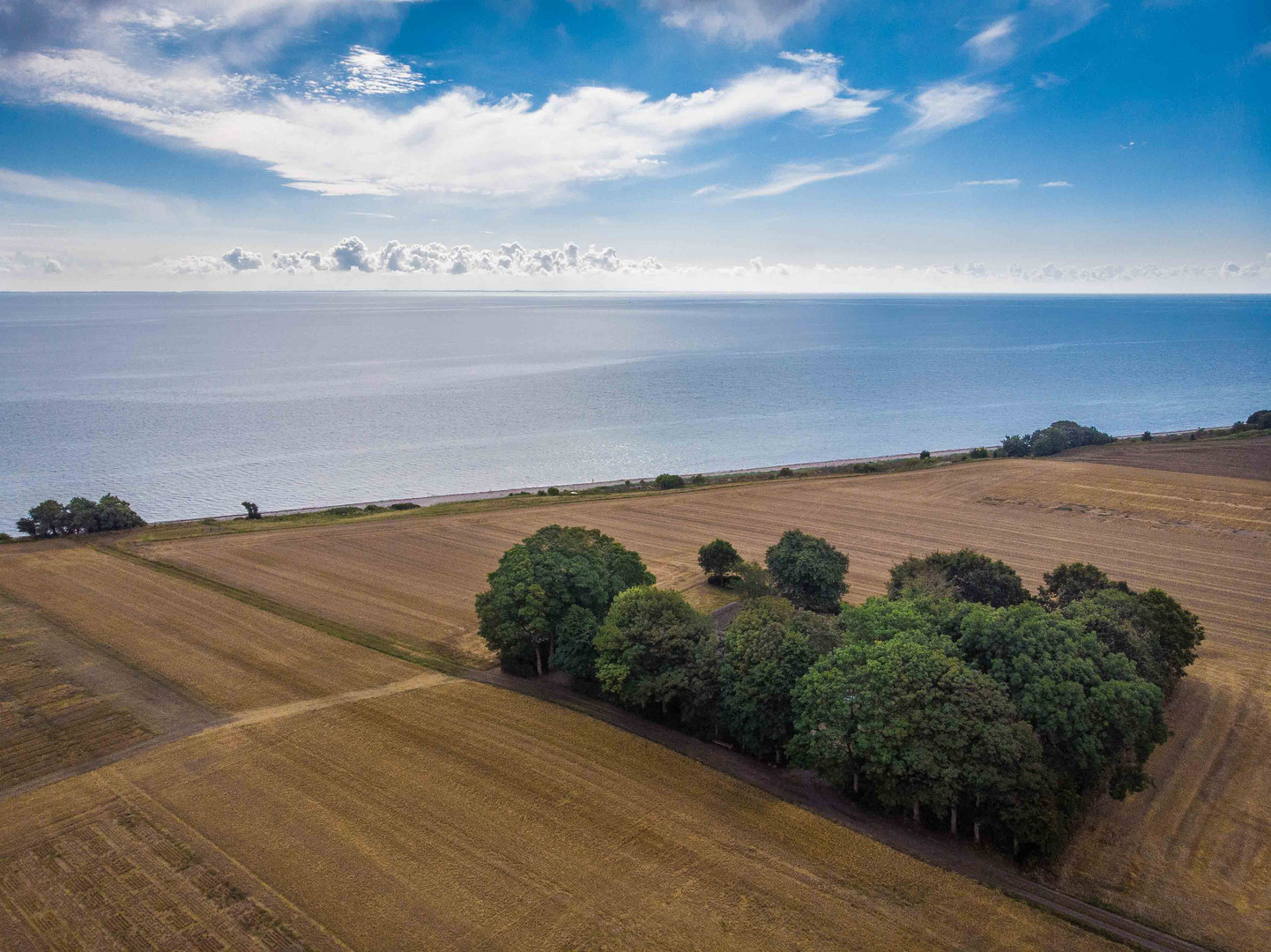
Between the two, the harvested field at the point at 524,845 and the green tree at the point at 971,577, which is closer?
the harvested field at the point at 524,845

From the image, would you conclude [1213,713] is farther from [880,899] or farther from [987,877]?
[880,899]

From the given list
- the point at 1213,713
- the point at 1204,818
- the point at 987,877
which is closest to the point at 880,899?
the point at 987,877

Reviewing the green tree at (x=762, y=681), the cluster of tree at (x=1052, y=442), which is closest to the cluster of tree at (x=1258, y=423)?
the cluster of tree at (x=1052, y=442)

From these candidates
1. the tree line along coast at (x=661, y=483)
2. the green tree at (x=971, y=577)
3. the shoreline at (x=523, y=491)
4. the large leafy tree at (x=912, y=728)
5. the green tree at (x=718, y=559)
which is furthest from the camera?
the shoreline at (x=523, y=491)

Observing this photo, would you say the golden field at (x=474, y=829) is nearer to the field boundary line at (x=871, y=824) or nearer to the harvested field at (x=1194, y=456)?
the field boundary line at (x=871, y=824)

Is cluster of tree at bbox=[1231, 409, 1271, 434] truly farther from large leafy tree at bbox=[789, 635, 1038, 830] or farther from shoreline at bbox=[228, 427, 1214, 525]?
large leafy tree at bbox=[789, 635, 1038, 830]

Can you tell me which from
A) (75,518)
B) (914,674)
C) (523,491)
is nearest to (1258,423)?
(523,491)

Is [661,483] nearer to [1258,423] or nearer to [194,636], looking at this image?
[194,636]
